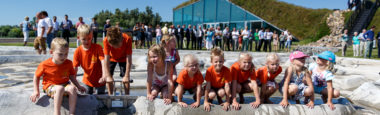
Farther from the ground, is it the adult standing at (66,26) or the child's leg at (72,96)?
the adult standing at (66,26)

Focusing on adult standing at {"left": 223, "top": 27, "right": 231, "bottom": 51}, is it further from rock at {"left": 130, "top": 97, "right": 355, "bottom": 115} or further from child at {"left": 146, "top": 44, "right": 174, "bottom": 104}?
rock at {"left": 130, "top": 97, "right": 355, "bottom": 115}

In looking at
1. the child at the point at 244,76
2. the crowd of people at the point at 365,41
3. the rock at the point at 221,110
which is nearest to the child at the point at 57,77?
the rock at the point at 221,110

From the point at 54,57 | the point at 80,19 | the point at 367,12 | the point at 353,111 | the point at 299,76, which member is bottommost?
the point at 353,111

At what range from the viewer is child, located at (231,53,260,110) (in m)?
3.47

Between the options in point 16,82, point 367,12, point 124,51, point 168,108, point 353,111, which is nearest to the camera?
point 168,108

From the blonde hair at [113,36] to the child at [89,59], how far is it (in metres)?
0.21

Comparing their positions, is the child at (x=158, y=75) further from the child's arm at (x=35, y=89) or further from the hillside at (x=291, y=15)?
the hillside at (x=291, y=15)

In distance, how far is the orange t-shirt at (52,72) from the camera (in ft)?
9.57

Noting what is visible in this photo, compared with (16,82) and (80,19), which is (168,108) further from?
(80,19)

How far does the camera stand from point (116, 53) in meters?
3.88

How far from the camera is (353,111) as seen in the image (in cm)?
343

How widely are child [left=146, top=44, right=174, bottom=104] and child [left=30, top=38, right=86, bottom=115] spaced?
3.11ft

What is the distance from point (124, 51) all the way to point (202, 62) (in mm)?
4488

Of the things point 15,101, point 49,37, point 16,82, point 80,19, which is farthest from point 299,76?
point 80,19
